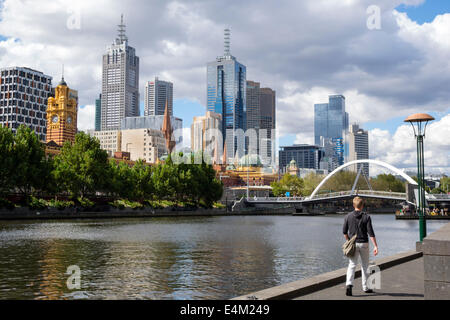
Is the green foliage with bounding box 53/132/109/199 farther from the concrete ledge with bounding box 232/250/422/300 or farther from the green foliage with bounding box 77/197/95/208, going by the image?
the concrete ledge with bounding box 232/250/422/300

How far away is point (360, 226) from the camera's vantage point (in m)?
11.0

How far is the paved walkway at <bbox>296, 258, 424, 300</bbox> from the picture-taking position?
10.2 meters

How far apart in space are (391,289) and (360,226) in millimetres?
1721

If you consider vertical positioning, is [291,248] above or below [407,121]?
below

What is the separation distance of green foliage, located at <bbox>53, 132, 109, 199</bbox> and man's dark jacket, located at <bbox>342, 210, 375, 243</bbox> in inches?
2628

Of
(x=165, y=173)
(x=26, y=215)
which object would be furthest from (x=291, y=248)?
(x=165, y=173)

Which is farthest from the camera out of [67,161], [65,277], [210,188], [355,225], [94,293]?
[210,188]

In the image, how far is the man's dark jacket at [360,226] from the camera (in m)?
11.0

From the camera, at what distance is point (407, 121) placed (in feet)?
72.0

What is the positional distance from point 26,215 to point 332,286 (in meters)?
56.2

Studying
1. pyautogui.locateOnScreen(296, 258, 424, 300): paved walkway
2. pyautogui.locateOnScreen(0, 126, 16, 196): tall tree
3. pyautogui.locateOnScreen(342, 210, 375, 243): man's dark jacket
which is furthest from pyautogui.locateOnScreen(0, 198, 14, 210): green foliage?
pyautogui.locateOnScreen(342, 210, 375, 243): man's dark jacket

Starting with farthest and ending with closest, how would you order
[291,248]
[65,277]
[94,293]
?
[291,248], [65,277], [94,293]

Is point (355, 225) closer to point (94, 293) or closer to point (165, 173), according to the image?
point (94, 293)

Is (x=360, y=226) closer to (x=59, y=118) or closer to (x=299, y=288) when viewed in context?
(x=299, y=288)
